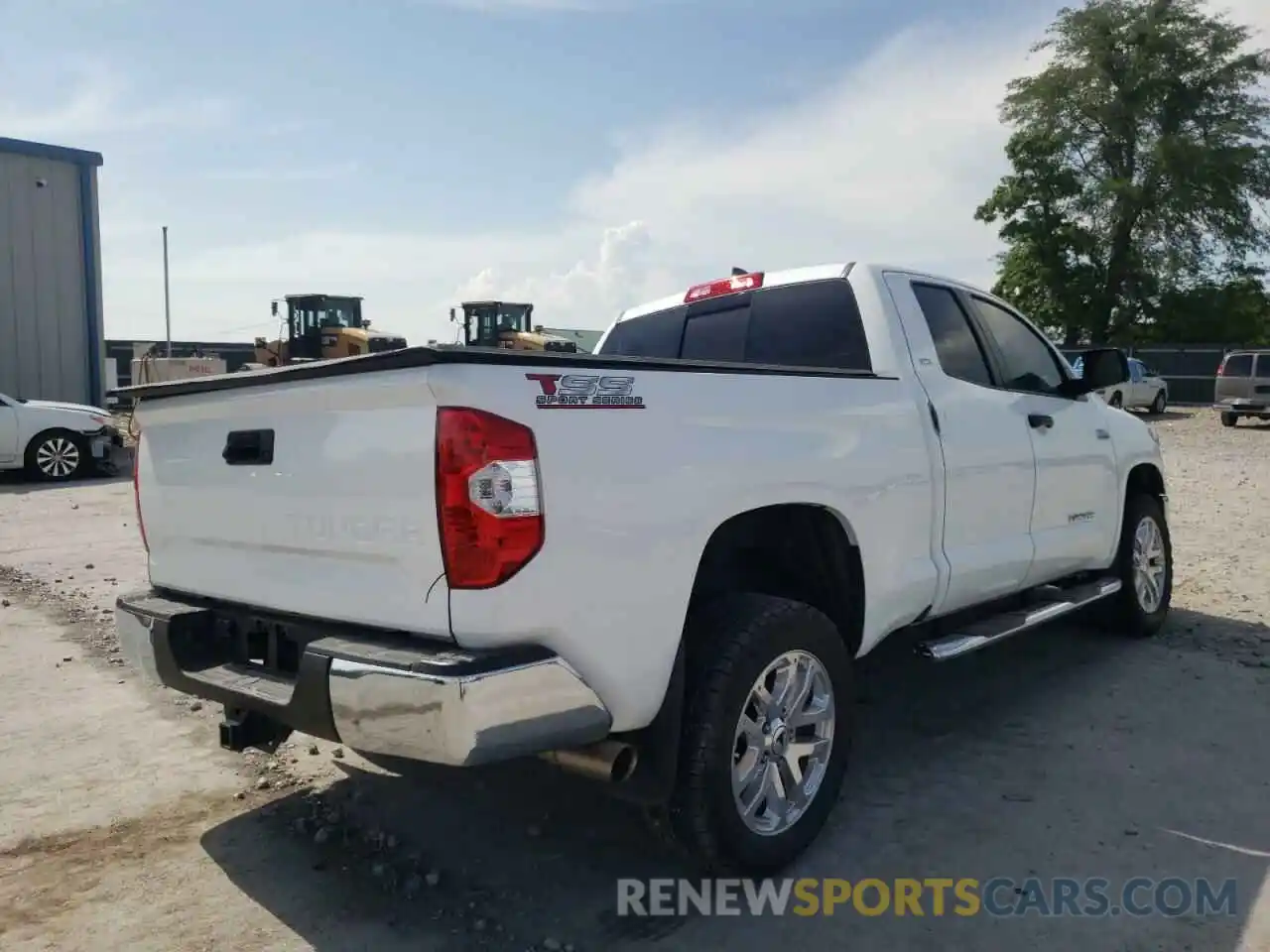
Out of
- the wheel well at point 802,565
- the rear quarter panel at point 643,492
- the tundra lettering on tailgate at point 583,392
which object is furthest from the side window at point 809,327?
the tundra lettering on tailgate at point 583,392

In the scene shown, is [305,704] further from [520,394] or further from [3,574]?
[3,574]

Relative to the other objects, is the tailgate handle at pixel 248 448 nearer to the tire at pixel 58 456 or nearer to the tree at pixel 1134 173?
the tire at pixel 58 456

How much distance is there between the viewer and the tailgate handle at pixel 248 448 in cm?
300

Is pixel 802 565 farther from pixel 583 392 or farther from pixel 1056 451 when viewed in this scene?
pixel 1056 451

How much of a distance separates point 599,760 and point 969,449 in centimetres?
217

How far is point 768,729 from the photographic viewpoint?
124 inches

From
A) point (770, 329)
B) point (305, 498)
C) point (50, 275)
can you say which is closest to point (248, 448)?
point (305, 498)

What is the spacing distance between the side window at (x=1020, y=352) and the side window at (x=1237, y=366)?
71.4ft

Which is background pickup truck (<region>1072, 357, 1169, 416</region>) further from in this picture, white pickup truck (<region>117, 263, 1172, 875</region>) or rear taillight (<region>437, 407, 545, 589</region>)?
rear taillight (<region>437, 407, 545, 589</region>)

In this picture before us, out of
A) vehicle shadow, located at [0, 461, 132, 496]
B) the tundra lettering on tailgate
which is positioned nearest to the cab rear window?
the tundra lettering on tailgate

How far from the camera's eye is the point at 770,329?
14.4 feet

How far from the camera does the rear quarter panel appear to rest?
2.52m

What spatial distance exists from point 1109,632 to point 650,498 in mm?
4287

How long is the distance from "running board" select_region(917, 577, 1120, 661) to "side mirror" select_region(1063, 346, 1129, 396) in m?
1.01
